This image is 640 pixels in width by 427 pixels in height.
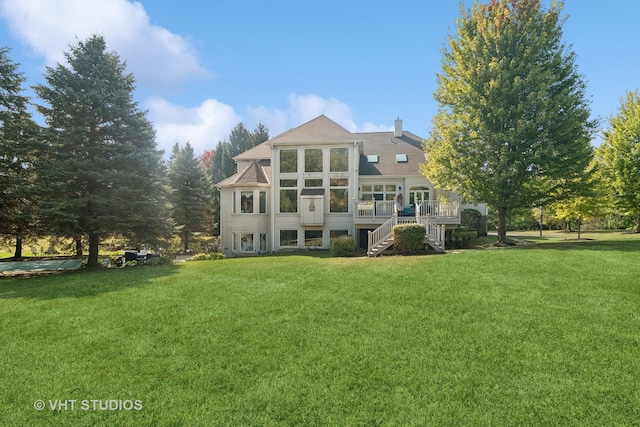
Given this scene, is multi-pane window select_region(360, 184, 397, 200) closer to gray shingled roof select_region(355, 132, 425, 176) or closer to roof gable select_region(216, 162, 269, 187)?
gray shingled roof select_region(355, 132, 425, 176)

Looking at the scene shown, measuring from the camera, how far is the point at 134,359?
6.20 metres

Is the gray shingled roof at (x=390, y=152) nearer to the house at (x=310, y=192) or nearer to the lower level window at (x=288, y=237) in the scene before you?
the house at (x=310, y=192)

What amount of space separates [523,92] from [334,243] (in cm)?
1114

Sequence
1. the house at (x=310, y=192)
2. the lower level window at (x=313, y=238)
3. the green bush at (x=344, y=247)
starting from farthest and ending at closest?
the lower level window at (x=313, y=238)
the house at (x=310, y=192)
the green bush at (x=344, y=247)

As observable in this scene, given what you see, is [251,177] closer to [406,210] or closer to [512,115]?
[406,210]

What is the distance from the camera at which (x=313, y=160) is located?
23.2 metres

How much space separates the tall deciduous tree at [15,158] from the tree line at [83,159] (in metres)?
0.04

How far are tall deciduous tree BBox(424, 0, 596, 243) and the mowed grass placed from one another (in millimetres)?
7056

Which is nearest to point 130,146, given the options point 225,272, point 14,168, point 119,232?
point 119,232

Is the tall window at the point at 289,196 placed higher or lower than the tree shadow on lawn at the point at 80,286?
higher

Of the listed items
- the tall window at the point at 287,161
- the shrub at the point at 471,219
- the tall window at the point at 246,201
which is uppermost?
the tall window at the point at 287,161

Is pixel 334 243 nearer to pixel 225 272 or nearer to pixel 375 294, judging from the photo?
pixel 225 272

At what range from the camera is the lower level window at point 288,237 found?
2346cm

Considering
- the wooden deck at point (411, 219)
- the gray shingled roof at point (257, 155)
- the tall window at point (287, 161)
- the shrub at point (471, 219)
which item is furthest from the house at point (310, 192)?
the gray shingled roof at point (257, 155)
